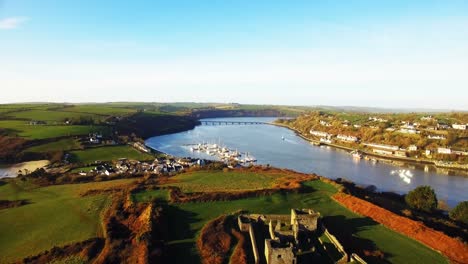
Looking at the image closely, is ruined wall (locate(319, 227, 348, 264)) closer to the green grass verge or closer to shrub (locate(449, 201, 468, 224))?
the green grass verge

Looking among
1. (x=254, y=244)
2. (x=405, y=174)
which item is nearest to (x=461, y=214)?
(x=254, y=244)

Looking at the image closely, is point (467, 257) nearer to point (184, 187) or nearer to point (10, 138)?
point (184, 187)

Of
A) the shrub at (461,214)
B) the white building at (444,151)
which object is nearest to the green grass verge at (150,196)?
the shrub at (461,214)

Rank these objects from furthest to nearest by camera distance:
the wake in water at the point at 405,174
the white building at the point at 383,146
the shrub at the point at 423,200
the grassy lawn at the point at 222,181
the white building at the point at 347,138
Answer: the white building at the point at 347,138 → the white building at the point at 383,146 → the wake in water at the point at 405,174 → the shrub at the point at 423,200 → the grassy lawn at the point at 222,181

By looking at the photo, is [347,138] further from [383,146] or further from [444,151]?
[444,151]

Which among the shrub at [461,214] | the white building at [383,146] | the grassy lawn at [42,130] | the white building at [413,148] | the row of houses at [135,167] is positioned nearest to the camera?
the shrub at [461,214]

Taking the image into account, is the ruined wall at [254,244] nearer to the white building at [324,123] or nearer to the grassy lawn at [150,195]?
the grassy lawn at [150,195]

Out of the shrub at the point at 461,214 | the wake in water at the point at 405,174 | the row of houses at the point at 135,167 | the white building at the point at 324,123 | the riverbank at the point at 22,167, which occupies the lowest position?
the wake in water at the point at 405,174

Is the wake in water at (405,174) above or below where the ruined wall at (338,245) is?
below
